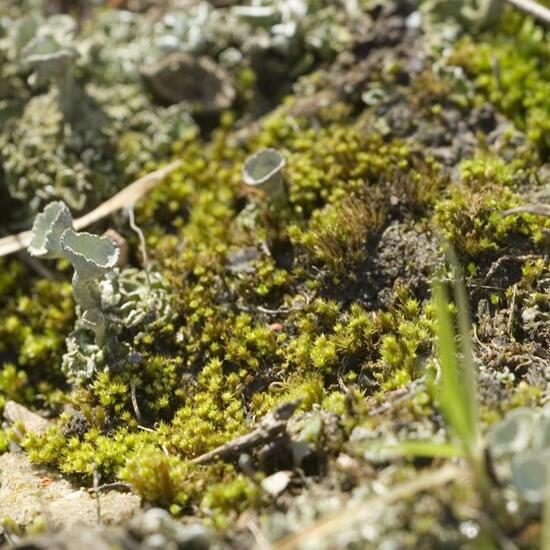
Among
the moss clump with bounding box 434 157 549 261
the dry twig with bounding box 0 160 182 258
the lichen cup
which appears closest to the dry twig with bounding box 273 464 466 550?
the moss clump with bounding box 434 157 549 261

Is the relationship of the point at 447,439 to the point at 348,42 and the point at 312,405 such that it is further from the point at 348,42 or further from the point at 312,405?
the point at 348,42

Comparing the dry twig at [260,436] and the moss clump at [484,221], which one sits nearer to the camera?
the dry twig at [260,436]

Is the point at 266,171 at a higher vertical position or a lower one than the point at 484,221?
lower

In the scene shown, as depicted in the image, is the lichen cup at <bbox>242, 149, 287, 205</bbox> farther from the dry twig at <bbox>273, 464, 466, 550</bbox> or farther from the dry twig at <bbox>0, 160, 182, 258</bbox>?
the dry twig at <bbox>273, 464, 466, 550</bbox>

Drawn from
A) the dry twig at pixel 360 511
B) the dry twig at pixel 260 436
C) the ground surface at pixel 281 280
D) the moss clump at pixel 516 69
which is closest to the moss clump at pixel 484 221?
the ground surface at pixel 281 280

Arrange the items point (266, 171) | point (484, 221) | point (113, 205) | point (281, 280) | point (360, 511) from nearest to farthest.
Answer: point (360, 511) < point (484, 221) < point (281, 280) < point (266, 171) < point (113, 205)

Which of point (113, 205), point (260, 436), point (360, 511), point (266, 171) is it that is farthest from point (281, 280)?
point (360, 511)

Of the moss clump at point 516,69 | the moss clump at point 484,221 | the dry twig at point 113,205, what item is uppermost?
the moss clump at point 516,69

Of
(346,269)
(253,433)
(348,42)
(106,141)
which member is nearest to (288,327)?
(346,269)

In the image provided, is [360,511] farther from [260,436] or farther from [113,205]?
[113,205]

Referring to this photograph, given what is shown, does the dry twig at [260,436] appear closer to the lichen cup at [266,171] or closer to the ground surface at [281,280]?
the ground surface at [281,280]
